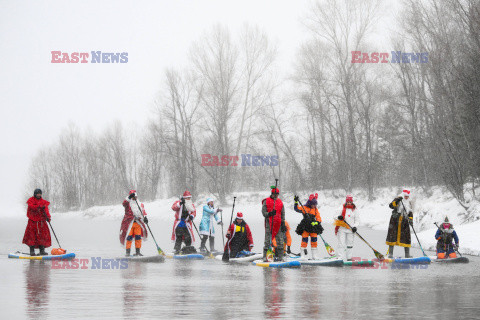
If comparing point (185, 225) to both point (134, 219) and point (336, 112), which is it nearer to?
point (134, 219)

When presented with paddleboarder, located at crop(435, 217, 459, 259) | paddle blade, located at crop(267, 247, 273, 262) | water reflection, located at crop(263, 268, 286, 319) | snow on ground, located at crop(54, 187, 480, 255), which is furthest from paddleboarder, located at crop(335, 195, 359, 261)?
water reflection, located at crop(263, 268, 286, 319)

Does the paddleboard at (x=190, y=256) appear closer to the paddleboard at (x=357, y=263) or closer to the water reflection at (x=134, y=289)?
the water reflection at (x=134, y=289)

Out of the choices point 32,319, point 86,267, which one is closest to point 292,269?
point 86,267

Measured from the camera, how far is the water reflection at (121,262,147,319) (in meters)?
8.46

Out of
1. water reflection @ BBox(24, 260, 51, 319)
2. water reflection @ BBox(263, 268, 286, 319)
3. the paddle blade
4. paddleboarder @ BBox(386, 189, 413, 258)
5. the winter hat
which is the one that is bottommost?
water reflection @ BBox(263, 268, 286, 319)

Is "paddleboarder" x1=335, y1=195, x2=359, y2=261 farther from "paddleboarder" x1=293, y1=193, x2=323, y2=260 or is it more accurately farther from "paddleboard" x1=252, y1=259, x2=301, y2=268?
"paddleboard" x1=252, y1=259, x2=301, y2=268

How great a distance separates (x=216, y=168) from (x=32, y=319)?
44247mm

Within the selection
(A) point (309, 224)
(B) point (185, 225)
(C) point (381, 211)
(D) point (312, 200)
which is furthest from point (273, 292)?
(C) point (381, 211)

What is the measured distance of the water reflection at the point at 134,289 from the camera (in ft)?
27.8

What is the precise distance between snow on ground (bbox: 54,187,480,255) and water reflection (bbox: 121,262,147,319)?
5448mm

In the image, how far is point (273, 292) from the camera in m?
10.5

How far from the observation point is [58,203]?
339 feet

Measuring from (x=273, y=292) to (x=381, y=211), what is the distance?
99.4ft

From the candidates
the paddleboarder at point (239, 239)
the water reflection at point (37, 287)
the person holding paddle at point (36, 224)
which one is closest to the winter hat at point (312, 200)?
the paddleboarder at point (239, 239)
